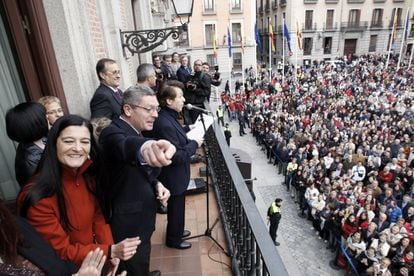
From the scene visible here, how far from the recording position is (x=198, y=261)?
3.04 m

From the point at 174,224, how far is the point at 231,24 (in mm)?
32299

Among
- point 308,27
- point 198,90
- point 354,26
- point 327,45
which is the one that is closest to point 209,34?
point 308,27

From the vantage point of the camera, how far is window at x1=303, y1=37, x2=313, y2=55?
37594 mm

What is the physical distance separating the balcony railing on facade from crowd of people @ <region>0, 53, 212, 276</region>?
29.8 inches

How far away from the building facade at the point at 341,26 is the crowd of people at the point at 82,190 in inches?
1416

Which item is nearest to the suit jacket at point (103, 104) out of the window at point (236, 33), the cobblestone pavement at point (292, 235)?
the cobblestone pavement at point (292, 235)

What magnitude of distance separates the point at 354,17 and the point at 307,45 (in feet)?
21.7

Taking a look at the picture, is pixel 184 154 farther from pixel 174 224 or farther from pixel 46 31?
pixel 46 31

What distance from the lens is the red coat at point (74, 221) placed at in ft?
5.16

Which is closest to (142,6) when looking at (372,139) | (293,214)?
(293,214)

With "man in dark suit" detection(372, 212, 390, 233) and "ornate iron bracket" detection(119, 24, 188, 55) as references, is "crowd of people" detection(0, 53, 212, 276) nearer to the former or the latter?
"ornate iron bracket" detection(119, 24, 188, 55)

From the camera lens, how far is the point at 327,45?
38.2 m

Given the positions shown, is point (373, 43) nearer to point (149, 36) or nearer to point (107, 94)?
point (149, 36)

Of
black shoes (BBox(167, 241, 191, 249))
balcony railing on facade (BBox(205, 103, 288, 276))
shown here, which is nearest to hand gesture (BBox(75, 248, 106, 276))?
balcony railing on facade (BBox(205, 103, 288, 276))
